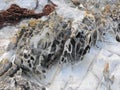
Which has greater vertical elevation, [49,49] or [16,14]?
[16,14]

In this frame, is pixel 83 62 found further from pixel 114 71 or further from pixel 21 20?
pixel 21 20

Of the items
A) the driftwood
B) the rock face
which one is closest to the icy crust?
the rock face

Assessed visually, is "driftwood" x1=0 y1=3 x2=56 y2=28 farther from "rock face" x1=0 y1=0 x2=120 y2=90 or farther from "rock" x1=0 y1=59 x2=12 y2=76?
"rock" x1=0 y1=59 x2=12 y2=76

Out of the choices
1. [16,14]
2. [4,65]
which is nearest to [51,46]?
[4,65]

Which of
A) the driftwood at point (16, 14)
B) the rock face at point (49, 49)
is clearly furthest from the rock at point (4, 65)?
the driftwood at point (16, 14)

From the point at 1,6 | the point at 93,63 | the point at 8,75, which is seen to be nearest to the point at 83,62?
the point at 93,63

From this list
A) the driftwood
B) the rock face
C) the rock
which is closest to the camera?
the rock face

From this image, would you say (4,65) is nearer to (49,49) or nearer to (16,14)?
(49,49)

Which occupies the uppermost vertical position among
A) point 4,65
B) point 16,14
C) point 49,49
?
point 16,14
